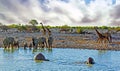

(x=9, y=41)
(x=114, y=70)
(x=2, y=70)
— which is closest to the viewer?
(x=2, y=70)

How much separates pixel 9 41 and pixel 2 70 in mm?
13493

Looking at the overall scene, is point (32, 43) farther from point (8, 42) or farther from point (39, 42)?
point (8, 42)

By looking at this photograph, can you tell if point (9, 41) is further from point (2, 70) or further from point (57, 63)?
point (2, 70)

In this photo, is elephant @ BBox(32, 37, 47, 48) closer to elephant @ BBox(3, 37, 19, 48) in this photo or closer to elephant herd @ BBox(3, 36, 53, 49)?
elephant herd @ BBox(3, 36, 53, 49)

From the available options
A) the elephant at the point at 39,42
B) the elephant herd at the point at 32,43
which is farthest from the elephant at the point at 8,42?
the elephant at the point at 39,42

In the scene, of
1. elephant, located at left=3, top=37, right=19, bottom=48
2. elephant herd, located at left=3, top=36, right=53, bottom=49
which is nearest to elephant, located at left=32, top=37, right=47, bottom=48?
elephant herd, located at left=3, top=36, right=53, bottom=49

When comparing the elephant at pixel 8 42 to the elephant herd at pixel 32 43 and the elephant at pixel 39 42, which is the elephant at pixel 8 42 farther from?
the elephant at pixel 39 42

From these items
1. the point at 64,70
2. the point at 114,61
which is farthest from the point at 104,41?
the point at 64,70

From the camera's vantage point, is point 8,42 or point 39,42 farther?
point 39,42

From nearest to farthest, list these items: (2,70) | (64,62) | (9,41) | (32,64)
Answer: (2,70)
(32,64)
(64,62)
(9,41)

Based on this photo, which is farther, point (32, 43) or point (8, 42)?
point (32, 43)

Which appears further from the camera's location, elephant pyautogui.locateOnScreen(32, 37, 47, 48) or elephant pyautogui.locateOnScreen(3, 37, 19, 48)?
elephant pyautogui.locateOnScreen(32, 37, 47, 48)

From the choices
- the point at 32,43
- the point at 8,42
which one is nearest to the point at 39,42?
the point at 32,43

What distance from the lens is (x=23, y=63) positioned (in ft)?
67.9
